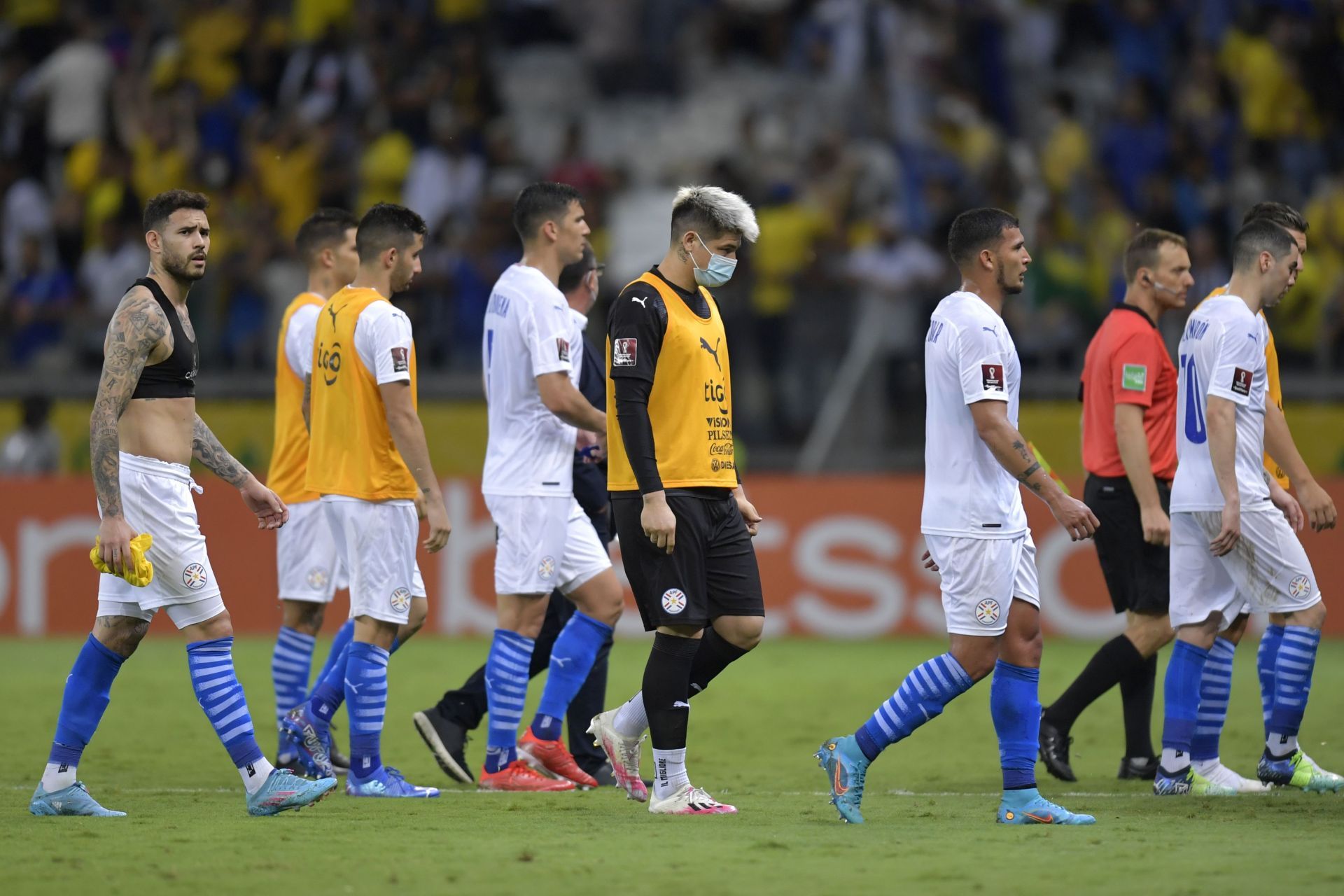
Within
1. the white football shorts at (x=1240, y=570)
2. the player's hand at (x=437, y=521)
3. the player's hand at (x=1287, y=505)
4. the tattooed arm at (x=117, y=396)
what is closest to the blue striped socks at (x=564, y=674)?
the player's hand at (x=437, y=521)

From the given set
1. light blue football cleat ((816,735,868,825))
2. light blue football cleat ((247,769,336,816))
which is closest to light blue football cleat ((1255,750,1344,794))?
light blue football cleat ((816,735,868,825))

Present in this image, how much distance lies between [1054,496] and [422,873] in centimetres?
275

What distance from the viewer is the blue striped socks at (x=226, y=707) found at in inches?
276

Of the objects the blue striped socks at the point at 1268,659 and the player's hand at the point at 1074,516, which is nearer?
the player's hand at the point at 1074,516

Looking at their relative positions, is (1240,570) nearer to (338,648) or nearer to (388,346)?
(388,346)

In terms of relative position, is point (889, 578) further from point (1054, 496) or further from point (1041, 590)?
point (1054, 496)

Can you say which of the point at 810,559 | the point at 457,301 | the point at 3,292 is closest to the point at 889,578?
→ the point at 810,559

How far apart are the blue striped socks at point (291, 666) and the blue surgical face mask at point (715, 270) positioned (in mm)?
3242

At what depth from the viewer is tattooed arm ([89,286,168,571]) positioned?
22.2 feet

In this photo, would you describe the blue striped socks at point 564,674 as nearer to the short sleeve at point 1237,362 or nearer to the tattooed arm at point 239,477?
the tattooed arm at point 239,477

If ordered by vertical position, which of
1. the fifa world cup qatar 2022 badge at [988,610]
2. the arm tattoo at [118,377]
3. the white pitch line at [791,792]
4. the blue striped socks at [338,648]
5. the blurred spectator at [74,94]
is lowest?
the white pitch line at [791,792]

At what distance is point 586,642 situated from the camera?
27.8 feet

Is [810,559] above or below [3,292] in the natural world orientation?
below

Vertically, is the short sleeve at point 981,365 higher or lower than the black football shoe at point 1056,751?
higher
